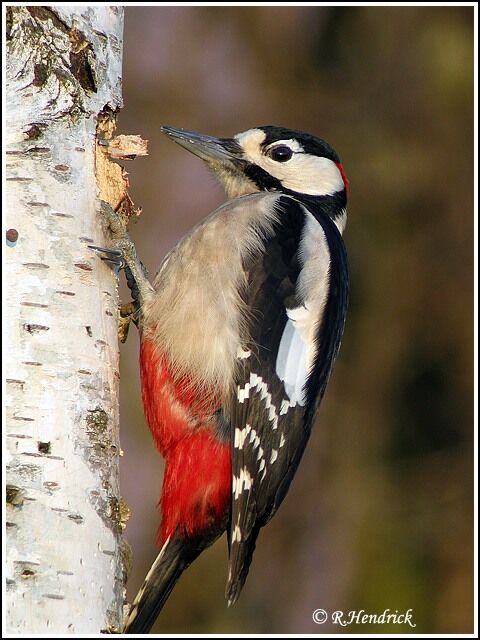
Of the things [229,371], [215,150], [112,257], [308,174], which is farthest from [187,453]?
[308,174]

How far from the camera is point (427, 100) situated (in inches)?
247

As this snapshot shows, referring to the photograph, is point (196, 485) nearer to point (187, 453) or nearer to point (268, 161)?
point (187, 453)

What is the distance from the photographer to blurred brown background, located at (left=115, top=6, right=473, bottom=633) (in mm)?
5734

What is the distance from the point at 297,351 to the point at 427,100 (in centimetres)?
363

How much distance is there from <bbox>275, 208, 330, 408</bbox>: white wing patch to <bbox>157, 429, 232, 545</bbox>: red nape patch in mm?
257

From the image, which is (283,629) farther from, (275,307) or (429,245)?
(275,307)

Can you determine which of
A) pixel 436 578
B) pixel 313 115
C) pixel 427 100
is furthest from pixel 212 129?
pixel 436 578

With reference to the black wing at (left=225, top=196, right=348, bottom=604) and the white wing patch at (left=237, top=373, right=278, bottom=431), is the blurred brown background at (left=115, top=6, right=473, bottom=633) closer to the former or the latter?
the black wing at (left=225, top=196, right=348, bottom=604)

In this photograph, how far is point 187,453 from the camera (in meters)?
2.99

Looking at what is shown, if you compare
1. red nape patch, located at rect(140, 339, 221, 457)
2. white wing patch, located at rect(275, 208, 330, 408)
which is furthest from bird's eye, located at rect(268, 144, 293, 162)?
red nape patch, located at rect(140, 339, 221, 457)
